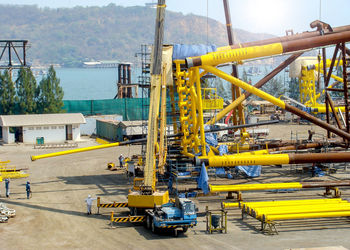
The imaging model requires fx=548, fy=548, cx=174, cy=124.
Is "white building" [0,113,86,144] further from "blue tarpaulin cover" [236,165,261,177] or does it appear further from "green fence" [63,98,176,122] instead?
"blue tarpaulin cover" [236,165,261,177]

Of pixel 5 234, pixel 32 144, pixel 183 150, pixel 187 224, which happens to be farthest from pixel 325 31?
pixel 32 144

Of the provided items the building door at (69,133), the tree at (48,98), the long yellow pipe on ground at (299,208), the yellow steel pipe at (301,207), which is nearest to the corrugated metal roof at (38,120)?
the building door at (69,133)

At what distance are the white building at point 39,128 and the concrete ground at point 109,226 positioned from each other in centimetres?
2293

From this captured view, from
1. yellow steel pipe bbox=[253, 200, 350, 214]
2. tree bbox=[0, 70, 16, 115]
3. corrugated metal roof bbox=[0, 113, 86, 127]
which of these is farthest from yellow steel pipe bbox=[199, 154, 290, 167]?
tree bbox=[0, 70, 16, 115]

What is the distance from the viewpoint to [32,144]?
225 ft

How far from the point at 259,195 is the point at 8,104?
49.6 meters

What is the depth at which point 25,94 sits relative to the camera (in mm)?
79938

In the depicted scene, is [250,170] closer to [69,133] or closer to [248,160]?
[248,160]

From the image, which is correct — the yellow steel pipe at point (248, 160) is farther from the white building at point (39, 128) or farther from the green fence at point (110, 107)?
the green fence at point (110, 107)

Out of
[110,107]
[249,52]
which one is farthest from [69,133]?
[249,52]

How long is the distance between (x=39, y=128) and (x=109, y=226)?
40573 millimetres

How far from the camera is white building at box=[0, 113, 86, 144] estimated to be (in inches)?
2709

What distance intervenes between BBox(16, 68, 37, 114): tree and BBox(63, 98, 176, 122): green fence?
621cm

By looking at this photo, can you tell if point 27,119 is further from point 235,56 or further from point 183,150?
point 235,56
